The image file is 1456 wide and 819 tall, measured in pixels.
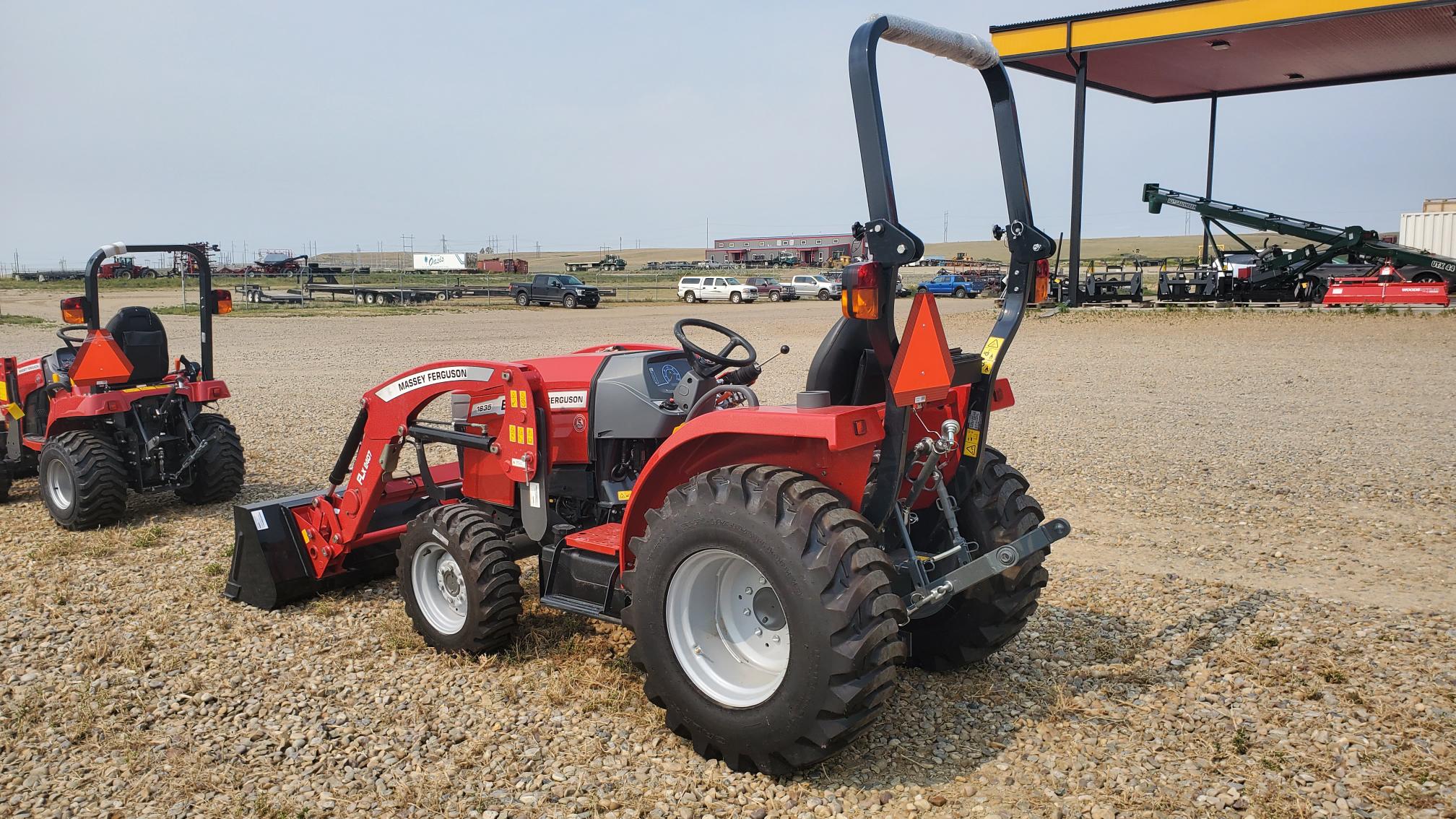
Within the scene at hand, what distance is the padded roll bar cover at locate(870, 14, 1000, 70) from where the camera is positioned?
3.56m

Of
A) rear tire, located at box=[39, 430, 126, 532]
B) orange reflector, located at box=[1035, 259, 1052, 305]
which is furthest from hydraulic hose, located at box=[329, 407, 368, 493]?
orange reflector, located at box=[1035, 259, 1052, 305]

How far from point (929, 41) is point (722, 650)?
7.88ft

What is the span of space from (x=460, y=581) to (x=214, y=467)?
3917 mm

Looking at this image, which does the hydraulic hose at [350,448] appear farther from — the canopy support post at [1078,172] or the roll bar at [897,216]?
the canopy support post at [1078,172]

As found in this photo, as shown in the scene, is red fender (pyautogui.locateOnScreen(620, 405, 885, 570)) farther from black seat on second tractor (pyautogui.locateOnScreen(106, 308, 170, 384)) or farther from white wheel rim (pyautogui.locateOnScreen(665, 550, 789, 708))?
black seat on second tractor (pyautogui.locateOnScreen(106, 308, 170, 384))

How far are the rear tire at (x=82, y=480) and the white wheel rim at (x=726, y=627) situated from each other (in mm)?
5321

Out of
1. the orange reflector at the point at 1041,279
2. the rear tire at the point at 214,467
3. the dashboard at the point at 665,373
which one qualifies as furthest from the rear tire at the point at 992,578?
the rear tire at the point at 214,467

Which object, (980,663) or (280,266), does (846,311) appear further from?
(280,266)

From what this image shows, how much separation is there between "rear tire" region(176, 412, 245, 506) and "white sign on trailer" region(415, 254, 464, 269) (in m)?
82.7

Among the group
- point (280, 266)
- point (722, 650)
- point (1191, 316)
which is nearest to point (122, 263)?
point (280, 266)

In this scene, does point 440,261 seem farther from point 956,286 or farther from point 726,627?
point 726,627

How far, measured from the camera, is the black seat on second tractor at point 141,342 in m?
7.73

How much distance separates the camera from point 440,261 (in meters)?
91.8

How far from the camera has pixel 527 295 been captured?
43312mm
